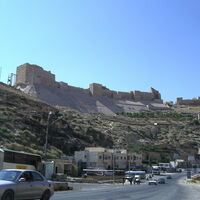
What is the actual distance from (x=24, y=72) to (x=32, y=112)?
93.0m

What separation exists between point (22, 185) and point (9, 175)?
62 cm

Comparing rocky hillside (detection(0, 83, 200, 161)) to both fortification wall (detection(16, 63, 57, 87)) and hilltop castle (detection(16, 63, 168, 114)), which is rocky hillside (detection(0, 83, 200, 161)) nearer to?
hilltop castle (detection(16, 63, 168, 114))

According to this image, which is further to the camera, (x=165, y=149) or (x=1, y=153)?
(x=165, y=149)

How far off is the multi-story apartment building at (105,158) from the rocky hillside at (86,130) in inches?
144

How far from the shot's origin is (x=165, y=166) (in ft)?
423

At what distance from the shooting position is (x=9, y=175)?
1198 centimetres

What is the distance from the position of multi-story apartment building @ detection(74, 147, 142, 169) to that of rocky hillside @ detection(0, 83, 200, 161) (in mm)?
3668

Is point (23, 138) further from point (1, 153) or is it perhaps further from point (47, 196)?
point (47, 196)

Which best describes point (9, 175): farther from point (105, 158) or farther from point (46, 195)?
point (105, 158)

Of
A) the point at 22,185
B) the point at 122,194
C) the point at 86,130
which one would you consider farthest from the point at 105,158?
the point at 22,185

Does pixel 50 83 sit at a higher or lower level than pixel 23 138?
higher

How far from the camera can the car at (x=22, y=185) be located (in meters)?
11.0

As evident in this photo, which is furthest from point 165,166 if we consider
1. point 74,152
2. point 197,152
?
point 74,152

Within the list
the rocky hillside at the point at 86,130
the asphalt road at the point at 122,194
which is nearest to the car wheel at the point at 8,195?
the asphalt road at the point at 122,194
